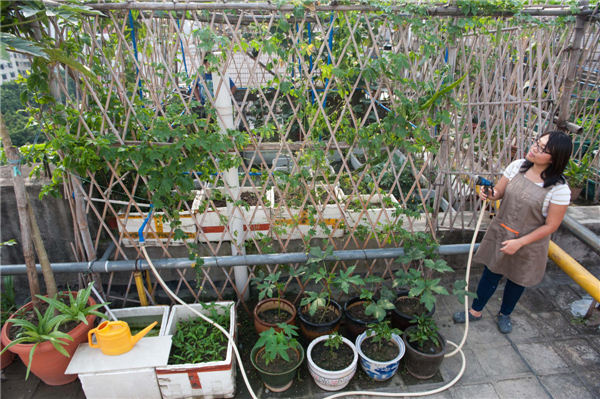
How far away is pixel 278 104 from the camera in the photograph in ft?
17.1

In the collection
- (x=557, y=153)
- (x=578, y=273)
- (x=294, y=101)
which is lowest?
(x=578, y=273)

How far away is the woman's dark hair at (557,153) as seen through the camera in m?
2.37

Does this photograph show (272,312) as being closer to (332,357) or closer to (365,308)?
(332,357)

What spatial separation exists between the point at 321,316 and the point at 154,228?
5.37 feet

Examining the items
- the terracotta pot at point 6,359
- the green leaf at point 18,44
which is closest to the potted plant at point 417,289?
the green leaf at point 18,44

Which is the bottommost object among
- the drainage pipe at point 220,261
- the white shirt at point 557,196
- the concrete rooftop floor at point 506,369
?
the concrete rooftop floor at point 506,369

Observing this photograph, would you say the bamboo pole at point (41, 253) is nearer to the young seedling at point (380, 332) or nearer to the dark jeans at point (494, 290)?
the young seedling at point (380, 332)

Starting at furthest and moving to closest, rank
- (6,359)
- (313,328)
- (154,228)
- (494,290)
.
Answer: (154,228) → (494,290) → (313,328) → (6,359)

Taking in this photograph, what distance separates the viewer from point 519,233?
2.69 meters

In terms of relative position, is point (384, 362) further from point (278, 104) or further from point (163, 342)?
point (278, 104)

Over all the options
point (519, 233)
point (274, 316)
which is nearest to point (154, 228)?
point (274, 316)

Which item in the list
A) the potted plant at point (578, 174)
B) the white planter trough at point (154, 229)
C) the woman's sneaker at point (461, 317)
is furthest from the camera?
the potted plant at point (578, 174)

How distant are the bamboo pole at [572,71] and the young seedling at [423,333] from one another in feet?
6.84

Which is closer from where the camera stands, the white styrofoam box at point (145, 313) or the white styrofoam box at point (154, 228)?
the white styrofoam box at point (145, 313)
